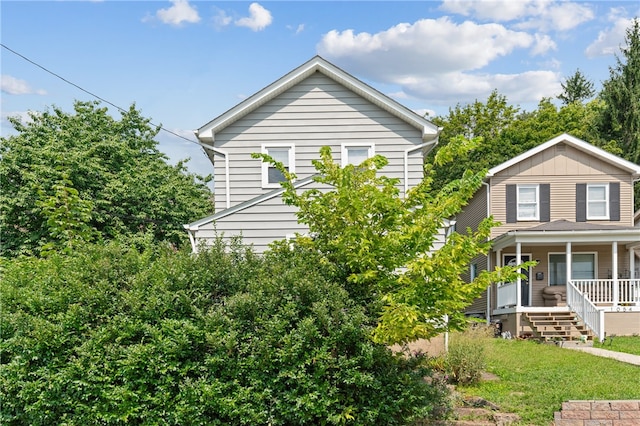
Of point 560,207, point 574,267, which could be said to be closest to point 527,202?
point 560,207

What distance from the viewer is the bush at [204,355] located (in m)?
6.02

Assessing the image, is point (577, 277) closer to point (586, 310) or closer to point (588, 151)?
point (586, 310)

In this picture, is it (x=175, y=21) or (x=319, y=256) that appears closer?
(x=319, y=256)

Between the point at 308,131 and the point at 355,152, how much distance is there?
1.30 m

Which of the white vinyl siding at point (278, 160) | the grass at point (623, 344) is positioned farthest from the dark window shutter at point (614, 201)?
the white vinyl siding at point (278, 160)

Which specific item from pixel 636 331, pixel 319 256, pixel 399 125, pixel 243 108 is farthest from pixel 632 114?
pixel 319 256

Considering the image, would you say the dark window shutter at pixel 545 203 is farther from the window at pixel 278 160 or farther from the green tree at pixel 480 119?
the green tree at pixel 480 119

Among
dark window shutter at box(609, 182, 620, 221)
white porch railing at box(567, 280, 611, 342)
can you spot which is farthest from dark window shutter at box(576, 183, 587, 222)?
white porch railing at box(567, 280, 611, 342)

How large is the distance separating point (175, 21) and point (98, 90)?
371 inches

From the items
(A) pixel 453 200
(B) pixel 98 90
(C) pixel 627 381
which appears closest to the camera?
(A) pixel 453 200

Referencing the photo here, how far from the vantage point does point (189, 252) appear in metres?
6.79

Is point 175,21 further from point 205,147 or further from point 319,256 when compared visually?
point 319,256

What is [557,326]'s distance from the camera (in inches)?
673

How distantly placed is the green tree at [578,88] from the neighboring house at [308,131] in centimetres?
3636
